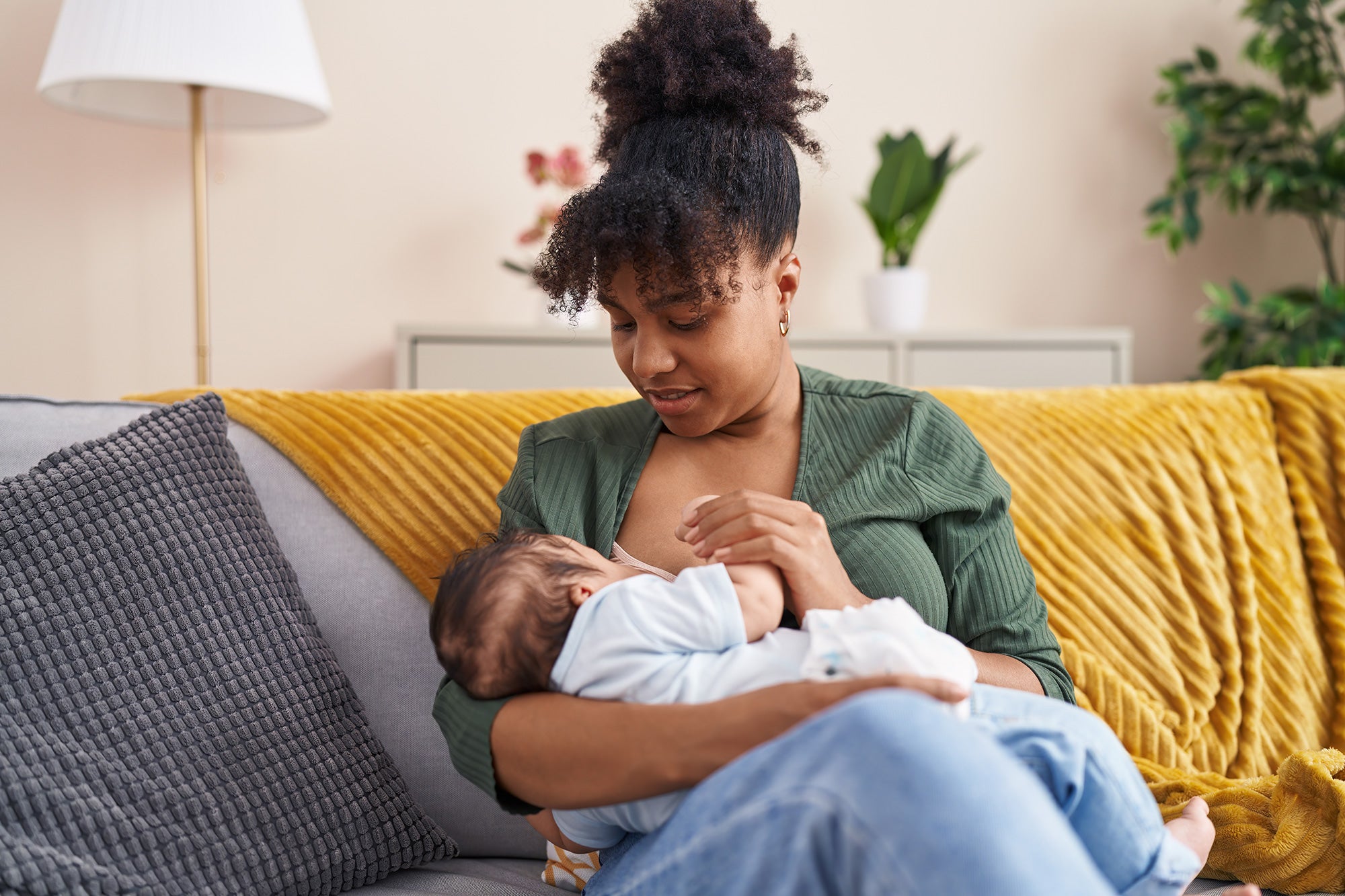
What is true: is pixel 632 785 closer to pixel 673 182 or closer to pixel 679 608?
pixel 679 608

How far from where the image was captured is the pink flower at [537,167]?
8.04ft

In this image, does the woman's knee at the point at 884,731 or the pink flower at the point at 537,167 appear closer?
the woman's knee at the point at 884,731

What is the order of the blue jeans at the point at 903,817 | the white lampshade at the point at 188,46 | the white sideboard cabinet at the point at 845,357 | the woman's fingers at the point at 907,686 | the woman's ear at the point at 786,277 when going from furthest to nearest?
the white sideboard cabinet at the point at 845,357, the white lampshade at the point at 188,46, the woman's ear at the point at 786,277, the woman's fingers at the point at 907,686, the blue jeans at the point at 903,817

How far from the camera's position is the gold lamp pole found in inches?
86.5

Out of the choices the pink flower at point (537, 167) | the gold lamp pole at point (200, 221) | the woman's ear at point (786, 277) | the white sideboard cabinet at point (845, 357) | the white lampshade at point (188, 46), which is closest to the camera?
the woman's ear at point (786, 277)

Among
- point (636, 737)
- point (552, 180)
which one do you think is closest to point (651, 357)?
point (636, 737)

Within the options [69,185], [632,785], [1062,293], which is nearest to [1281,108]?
[1062,293]

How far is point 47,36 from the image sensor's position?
239cm

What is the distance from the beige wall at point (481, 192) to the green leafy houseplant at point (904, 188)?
0.56 ft

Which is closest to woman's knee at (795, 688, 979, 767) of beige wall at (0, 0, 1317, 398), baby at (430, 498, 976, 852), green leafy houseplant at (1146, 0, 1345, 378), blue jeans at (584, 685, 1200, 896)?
blue jeans at (584, 685, 1200, 896)

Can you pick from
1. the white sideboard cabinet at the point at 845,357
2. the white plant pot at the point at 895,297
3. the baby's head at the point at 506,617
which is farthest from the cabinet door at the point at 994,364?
the baby's head at the point at 506,617

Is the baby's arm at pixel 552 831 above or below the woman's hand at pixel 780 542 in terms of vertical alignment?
below

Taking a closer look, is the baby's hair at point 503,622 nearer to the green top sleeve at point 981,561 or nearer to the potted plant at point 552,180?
the green top sleeve at point 981,561

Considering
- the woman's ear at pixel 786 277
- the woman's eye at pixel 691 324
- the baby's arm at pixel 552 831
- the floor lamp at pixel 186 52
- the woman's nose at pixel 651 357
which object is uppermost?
the floor lamp at pixel 186 52
